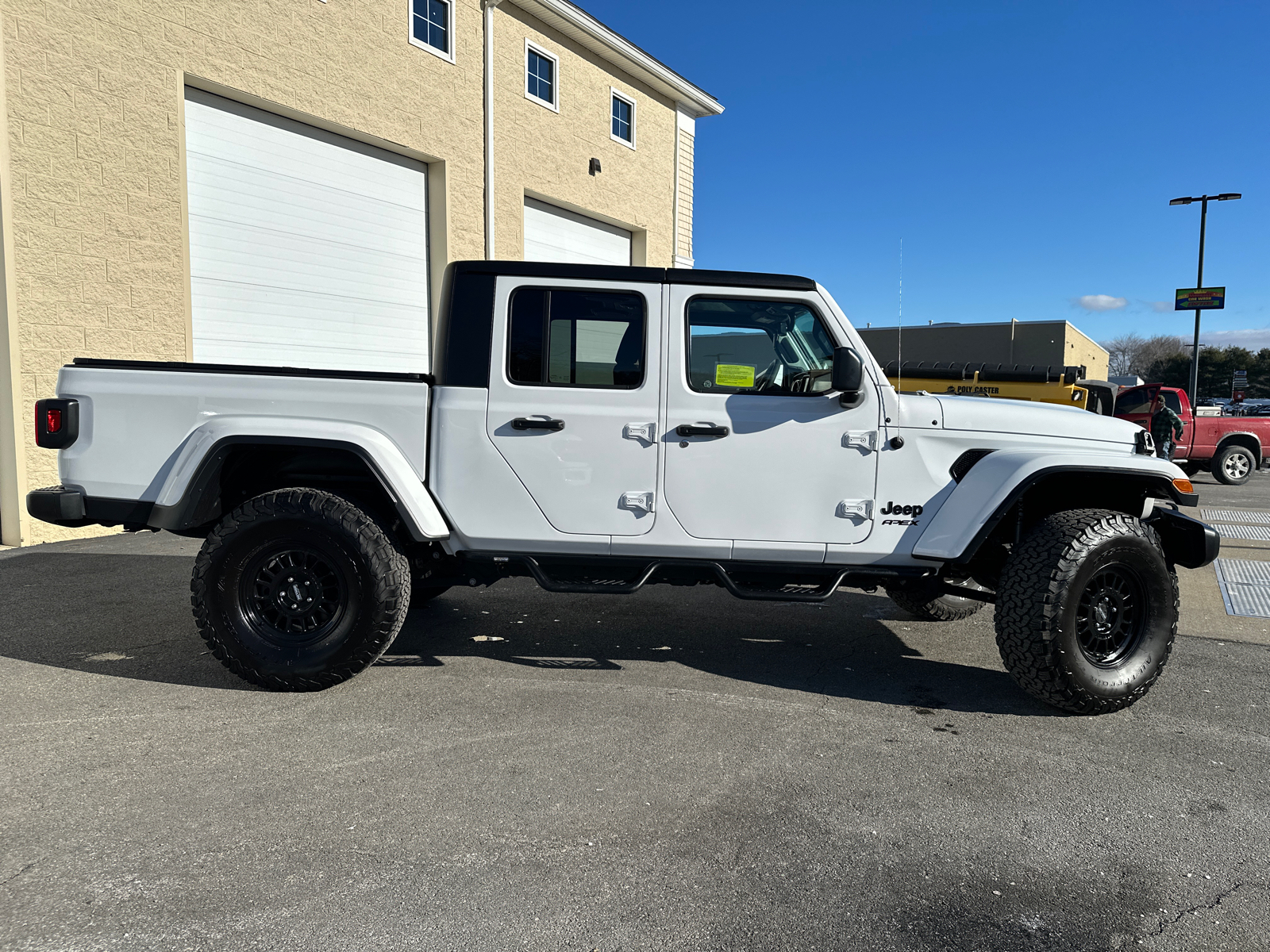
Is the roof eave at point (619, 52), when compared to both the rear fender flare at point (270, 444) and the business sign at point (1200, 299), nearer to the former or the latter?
the rear fender flare at point (270, 444)

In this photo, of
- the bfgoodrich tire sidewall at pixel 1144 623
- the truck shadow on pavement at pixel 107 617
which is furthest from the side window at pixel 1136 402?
the truck shadow on pavement at pixel 107 617

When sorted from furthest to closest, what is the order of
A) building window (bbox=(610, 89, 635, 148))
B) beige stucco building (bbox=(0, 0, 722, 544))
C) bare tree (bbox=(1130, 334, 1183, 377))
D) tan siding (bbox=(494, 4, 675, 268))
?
bare tree (bbox=(1130, 334, 1183, 377)), building window (bbox=(610, 89, 635, 148)), tan siding (bbox=(494, 4, 675, 268)), beige stucco building (bbox=(0, 0, 722, 544))

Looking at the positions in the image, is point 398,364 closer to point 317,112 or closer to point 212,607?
point 317,112

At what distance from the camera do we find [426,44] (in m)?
11.4

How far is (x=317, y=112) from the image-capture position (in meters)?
10.0

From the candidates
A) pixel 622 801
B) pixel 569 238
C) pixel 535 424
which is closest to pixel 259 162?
pixel 569 238

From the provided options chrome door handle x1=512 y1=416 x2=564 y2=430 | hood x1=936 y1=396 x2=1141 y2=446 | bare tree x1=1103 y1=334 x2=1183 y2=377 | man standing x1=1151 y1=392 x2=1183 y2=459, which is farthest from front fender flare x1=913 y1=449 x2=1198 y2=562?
bare tree x1=1103 y1=334 x2=1183 y2=377

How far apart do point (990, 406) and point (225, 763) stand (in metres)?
3.85

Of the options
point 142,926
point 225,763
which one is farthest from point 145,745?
point 142,926

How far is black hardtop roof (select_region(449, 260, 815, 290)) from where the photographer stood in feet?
13.6

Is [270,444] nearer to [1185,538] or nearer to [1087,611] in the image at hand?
[1087,611]

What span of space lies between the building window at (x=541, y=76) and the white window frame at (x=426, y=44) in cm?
151

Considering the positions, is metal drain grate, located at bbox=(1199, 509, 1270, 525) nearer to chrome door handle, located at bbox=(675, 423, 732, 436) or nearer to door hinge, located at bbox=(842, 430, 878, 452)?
door hinge, located at bbox=(842, 430, 878, 452)

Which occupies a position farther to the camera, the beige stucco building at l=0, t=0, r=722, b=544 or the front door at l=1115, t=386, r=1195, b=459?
the front door at l=1115, t=386, r=1195, b=459
